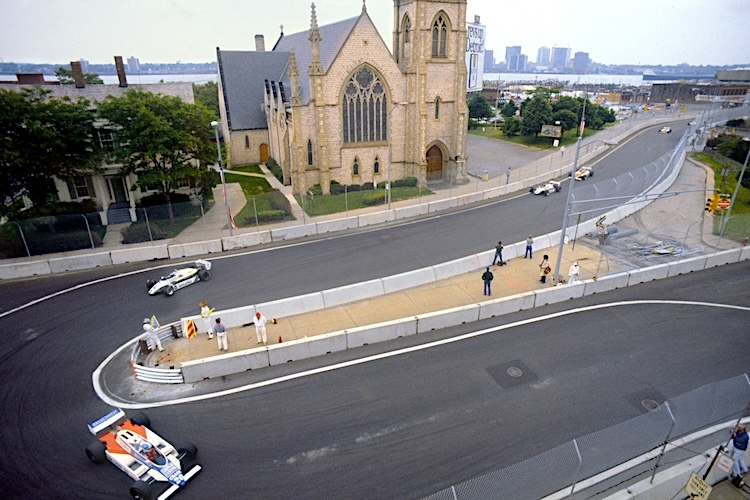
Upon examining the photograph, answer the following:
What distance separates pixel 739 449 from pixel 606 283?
10519 millimetres

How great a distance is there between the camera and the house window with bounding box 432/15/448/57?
1491 inches

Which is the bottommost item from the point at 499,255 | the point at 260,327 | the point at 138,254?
the point at 499,255

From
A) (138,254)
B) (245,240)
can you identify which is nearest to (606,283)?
(245,240)

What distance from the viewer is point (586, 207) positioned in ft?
103

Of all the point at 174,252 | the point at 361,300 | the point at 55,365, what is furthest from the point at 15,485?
the point at 174,252

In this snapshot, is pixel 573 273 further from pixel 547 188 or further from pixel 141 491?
pixel 547 188

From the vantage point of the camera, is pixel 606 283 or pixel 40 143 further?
pixel 40 143

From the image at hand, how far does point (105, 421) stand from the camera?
12.6 metres

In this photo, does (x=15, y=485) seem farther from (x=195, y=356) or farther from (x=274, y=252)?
(x=274, y=252)

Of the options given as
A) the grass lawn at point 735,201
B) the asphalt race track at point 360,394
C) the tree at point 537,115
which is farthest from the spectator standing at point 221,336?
the tree at point 537,115

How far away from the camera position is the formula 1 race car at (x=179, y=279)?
2089 centimetres

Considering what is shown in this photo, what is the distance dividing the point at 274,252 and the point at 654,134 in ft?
232

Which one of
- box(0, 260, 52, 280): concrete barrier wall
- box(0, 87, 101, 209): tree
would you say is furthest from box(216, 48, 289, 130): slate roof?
box(0, 260, 52, 280): concrete barrier wall

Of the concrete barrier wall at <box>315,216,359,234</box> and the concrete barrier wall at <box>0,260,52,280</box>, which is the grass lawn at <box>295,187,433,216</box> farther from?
the concrete barrier wall at <box>0,260,52,280</box>
